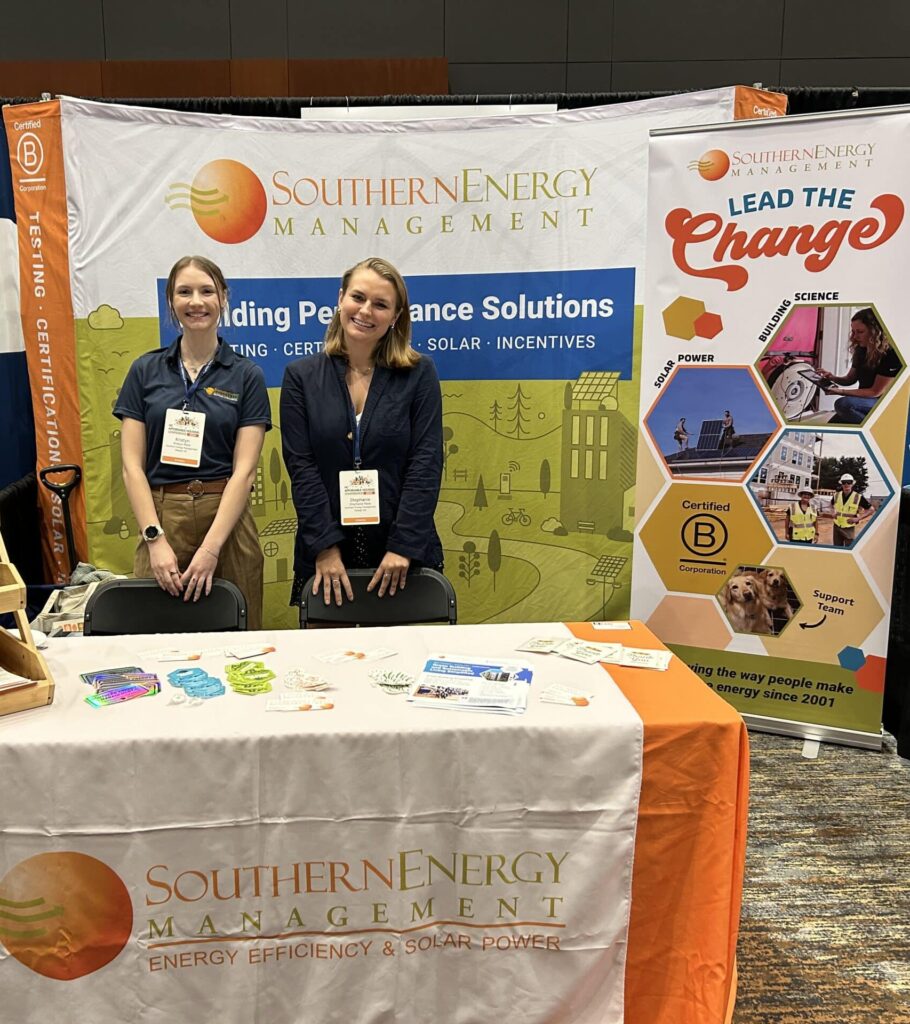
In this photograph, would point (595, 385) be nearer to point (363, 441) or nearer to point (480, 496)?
point (480, 496)

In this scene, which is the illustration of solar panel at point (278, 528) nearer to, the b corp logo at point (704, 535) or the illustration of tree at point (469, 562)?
the illustration of tree at point (469, 562)

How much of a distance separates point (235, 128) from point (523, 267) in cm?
132

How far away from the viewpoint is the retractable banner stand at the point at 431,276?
3648 mm

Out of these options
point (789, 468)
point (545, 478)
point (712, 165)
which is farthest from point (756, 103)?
point (545, 478)

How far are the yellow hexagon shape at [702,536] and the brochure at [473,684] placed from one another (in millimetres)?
1588

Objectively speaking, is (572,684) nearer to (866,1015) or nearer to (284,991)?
(284,991)

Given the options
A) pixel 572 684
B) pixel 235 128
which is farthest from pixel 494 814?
pixel 235 128

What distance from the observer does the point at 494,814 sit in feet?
5.28

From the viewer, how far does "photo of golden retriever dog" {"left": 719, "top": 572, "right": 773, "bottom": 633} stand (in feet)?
10.7

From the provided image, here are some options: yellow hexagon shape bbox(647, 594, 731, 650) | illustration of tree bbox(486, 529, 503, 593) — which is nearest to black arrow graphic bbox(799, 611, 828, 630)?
yellow hexagon shape bbox(647, 594, 731, 650)

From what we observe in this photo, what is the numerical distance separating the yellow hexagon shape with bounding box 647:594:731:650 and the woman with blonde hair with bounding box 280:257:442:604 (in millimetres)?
1136

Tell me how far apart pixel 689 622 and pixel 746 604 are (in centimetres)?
23

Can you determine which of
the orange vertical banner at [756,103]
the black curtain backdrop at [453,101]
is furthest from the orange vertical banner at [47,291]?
the orange vertical banner at [756,103]

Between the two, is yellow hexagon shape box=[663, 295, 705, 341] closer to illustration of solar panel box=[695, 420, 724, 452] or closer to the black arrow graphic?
illustration of solar panel box=[695, 420, 724, 452]
